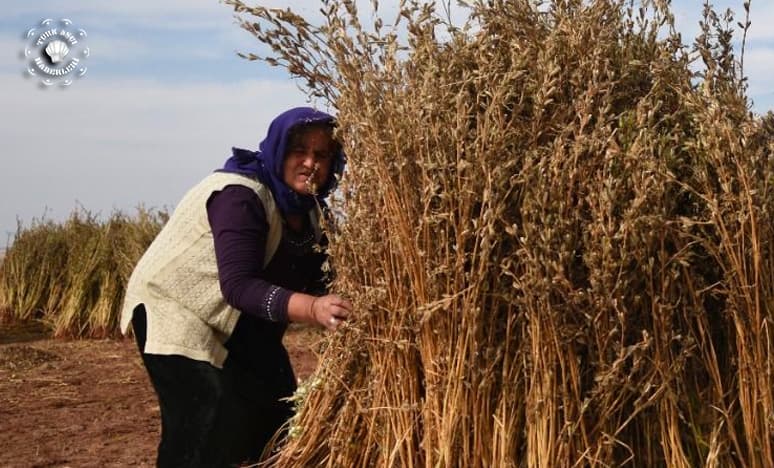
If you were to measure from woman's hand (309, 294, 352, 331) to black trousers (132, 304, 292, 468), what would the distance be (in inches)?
22.9

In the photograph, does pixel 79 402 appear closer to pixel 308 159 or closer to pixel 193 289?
pixel 193 289

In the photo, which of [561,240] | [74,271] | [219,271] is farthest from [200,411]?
[74,271]

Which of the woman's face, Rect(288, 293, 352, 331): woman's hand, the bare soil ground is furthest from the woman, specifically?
the bare soil ground

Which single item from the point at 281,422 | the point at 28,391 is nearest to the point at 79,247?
the point at 28,391

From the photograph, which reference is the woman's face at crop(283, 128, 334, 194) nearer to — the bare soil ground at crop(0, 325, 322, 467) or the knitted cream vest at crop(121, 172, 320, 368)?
the knitted cream vest at crop(121, 172, 320, 368)

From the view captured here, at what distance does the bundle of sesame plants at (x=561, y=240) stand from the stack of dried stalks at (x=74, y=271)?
7890 mm

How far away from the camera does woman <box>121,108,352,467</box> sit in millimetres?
3010

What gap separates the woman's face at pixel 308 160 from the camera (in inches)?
120

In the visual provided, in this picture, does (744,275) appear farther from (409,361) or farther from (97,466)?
(97,466)

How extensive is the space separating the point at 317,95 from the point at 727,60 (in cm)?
109

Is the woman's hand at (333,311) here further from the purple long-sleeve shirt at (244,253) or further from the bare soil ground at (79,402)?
the bare soil ground at (79,402)

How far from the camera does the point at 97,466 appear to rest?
17.0ft

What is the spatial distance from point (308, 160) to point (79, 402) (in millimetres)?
4609

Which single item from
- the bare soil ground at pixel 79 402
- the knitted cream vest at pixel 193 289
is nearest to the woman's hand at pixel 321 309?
the bare soil ground at pixel 79 402
